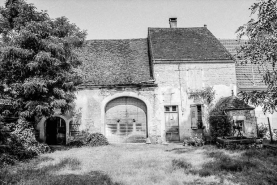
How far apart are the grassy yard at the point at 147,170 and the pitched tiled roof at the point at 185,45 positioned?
7550 millimetres

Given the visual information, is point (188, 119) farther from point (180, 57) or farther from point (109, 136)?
point (109, 136)

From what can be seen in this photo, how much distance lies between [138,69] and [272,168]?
10.3m

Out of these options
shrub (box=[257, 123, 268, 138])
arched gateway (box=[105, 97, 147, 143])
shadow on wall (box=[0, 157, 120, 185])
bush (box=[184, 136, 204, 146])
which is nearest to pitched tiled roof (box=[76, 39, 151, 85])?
arched gateway (box=[105, 97, 147, 143])

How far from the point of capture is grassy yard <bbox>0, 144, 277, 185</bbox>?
6105 mm

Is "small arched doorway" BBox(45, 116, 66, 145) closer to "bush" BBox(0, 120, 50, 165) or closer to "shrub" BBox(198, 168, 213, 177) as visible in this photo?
"bush" BBox(0, 120, 50, 165)

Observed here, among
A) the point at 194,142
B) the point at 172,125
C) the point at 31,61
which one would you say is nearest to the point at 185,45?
the point at 172,125

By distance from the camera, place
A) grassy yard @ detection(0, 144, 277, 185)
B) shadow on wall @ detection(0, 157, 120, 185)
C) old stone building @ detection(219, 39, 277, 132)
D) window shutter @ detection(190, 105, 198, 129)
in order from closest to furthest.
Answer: shadow on wall @ detection(0, 157, 120, 185) < grassy yard @ detection(0, 144, 277, 185) < window shutter @ detection(190, 105, 198, 129) < old stone building @ detection(219, 39, 277, 132)

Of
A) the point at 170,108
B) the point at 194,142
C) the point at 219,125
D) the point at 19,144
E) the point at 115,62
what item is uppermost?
the point at 115,62

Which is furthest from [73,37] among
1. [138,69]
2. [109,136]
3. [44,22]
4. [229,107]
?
[229,107]

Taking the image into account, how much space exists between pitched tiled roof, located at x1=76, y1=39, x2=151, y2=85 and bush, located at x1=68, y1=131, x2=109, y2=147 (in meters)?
3.37

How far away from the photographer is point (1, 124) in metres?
8.84

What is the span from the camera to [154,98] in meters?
14.4

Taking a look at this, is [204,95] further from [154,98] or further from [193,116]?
[154,98]

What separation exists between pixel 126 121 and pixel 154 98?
7.95 feet
